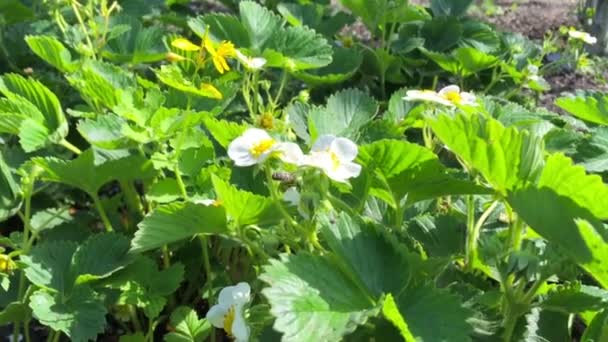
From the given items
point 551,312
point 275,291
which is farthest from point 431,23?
point 275,291

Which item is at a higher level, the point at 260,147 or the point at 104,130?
the point at 260,147

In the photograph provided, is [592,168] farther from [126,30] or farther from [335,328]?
[126,30]

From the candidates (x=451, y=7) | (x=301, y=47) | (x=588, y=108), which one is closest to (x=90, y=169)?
(x=301, y=47)

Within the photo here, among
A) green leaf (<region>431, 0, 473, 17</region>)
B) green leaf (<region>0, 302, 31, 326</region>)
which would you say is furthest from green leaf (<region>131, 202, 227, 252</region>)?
green leaf (<region>431, 0, 473, 17</region>)

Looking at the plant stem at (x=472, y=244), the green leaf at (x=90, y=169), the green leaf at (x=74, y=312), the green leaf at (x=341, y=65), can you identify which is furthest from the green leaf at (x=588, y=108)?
the green leaf at (x=74, y=312)

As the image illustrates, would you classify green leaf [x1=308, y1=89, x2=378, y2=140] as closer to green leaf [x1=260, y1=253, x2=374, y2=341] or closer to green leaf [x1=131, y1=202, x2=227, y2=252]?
green leaf [x1=131, y1=202, x2=227, y2=252]

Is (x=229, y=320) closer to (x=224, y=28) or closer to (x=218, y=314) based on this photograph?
(x=218, y=314)
